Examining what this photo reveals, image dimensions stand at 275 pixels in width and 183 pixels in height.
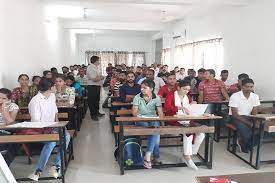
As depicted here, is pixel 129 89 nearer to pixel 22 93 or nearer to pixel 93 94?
pixel 93 94

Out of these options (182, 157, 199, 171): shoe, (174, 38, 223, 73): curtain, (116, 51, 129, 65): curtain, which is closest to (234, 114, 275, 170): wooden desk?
(182, 157, 199, 171): shoe

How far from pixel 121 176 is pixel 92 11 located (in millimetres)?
5917

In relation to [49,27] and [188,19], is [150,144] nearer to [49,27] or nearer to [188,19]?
[49,27]

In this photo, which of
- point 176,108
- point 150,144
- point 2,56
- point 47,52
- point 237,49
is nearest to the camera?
point 150,144

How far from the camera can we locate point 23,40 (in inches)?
181

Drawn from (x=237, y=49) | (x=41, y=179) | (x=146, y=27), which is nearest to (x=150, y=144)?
(x=41, y=179)

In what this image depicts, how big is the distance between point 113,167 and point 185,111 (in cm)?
119

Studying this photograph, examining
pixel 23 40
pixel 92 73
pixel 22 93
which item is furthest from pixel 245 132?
pixel 23 40

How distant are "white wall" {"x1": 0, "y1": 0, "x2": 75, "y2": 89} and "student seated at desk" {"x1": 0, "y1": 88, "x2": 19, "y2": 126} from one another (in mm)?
590

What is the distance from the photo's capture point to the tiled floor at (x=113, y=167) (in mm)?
2957

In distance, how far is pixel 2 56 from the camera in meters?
3.66

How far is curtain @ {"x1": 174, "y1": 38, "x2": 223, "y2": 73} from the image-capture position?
6691 mm

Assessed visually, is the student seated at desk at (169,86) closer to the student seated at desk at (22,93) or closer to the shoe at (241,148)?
the shoe at (241,148)

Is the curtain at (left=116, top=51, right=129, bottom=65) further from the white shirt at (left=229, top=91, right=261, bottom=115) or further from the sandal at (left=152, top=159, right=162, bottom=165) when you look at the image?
the sandal at (left=152, top=159, right=162, bottom=165)
